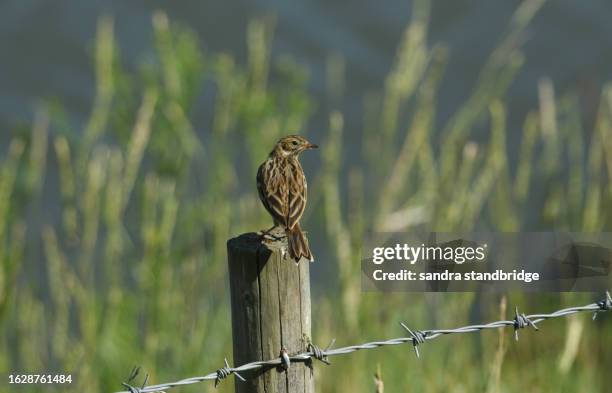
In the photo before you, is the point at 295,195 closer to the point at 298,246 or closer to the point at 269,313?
the point at 298,246

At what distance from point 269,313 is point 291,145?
5.93 ft

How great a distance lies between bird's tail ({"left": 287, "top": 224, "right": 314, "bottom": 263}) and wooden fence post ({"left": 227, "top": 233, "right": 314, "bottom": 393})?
0.09 feet

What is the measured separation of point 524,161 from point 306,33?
17.9ft

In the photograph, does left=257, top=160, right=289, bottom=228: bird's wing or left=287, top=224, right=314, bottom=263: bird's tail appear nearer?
left=287, top=224, right=314, bottom=263: bird's tail

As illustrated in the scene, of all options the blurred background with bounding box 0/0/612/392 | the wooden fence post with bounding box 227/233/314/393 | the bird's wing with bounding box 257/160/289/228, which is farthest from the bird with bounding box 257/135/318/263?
the blurred background with bounding box 0/0/612/392

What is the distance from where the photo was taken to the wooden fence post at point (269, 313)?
3.66 m

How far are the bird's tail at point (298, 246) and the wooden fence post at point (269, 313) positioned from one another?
0.03 m

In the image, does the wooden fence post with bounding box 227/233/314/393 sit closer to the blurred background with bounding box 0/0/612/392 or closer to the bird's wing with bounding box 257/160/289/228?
the bird's wing with bounding box 257/160/289/228

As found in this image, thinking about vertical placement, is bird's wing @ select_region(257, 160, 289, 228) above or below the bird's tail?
above

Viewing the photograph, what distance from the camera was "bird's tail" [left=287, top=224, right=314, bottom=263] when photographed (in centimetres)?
372

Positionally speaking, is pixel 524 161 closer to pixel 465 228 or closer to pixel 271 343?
pixel 465 228

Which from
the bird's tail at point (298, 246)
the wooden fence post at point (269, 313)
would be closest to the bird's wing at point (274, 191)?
the bird's tail at point (298, 246)

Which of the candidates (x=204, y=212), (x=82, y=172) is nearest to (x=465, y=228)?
(x=204, y=212)

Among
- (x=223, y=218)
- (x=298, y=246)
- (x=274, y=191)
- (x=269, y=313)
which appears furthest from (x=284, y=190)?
(x=223, y=218)
